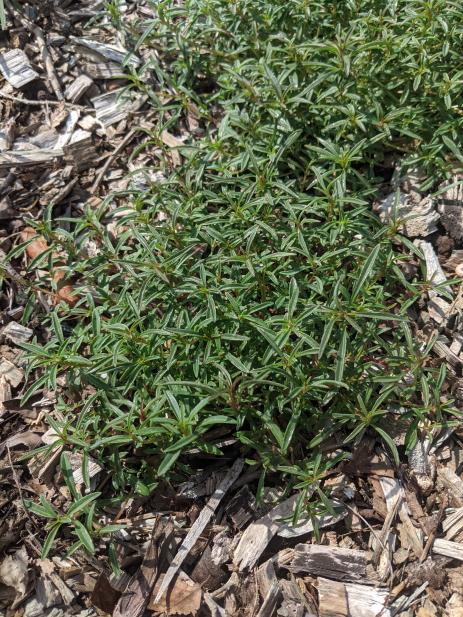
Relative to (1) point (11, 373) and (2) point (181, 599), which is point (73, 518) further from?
(1) point (11, 373)

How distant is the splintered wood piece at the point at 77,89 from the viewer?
4215 mm

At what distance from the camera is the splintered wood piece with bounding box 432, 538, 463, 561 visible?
2775mm

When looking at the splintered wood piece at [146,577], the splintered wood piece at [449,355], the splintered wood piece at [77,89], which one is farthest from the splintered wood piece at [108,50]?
the splintered wood piece at [146,577]

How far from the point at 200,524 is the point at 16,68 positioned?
3.20 meters

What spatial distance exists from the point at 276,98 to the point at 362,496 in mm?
2271

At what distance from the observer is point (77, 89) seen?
13.9 ft

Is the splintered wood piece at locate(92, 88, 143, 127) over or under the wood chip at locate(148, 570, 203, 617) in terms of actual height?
over

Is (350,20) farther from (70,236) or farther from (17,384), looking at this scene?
(17,384)

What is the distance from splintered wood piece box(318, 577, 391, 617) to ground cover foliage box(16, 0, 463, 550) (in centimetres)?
45

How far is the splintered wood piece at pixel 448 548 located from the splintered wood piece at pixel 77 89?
3.53 metres

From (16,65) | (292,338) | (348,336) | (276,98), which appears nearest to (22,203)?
(16,65)

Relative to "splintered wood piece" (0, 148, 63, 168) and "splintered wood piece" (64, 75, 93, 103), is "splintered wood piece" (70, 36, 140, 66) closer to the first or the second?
"splintered wood piece" (64, 75, 93, 103)

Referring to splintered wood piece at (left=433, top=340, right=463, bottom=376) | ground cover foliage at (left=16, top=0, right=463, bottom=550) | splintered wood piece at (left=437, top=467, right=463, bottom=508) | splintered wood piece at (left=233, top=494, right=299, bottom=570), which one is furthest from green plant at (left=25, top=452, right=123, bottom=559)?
splintered wood piece at (left=433, top=340, right=463, bottom=376)

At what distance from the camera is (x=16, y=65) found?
13.5 feet
